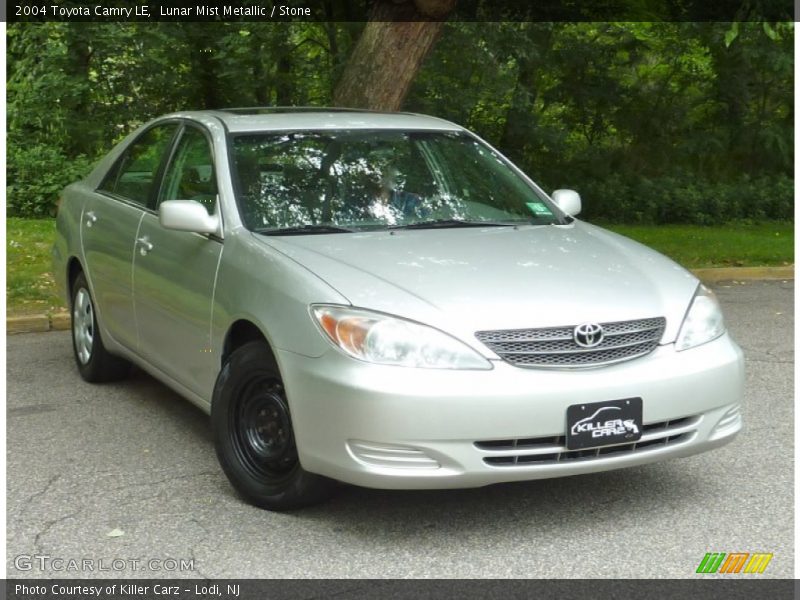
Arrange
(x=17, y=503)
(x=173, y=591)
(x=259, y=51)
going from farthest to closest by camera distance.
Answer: (x=259, y=51) → (x=17, y=503) → (x=173, y=591)

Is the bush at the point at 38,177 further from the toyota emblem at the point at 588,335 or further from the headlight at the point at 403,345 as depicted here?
the toyota emblem at the point at 588,335

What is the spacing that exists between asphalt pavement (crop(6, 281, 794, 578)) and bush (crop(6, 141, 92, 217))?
10237mm

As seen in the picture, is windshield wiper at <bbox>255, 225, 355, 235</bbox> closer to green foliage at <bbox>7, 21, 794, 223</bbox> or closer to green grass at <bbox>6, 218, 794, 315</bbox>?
green grass at <bbox>6, 218, 794, 315</bbox>

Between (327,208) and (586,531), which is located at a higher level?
(327,208)

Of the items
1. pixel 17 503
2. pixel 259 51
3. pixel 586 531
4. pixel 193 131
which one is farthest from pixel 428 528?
pixel 259 51

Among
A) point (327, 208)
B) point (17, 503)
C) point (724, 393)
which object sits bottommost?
point (17, 503)

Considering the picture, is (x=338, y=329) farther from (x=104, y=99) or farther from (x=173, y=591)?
(x=104, y=99)

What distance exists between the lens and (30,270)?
36.3 feet

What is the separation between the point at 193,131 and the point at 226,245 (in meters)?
1.16

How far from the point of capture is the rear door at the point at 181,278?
217 inches

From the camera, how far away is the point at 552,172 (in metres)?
19.7

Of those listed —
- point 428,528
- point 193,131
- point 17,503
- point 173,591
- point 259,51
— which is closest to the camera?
point 173,591

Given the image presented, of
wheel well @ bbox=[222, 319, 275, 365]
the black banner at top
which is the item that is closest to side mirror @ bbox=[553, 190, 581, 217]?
wheel well @ bbox=[222, 319, 275, 365]

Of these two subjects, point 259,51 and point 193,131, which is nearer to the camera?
point 193,131
